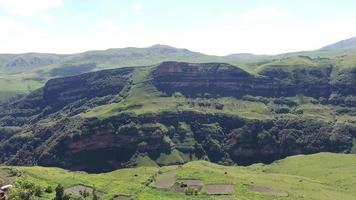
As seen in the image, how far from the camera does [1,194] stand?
90250 millimetres

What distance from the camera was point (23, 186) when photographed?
187375 millimetres

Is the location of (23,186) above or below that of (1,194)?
below

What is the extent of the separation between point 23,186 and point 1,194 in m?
101

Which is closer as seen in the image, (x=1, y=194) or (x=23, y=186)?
(x=1, y=194)
